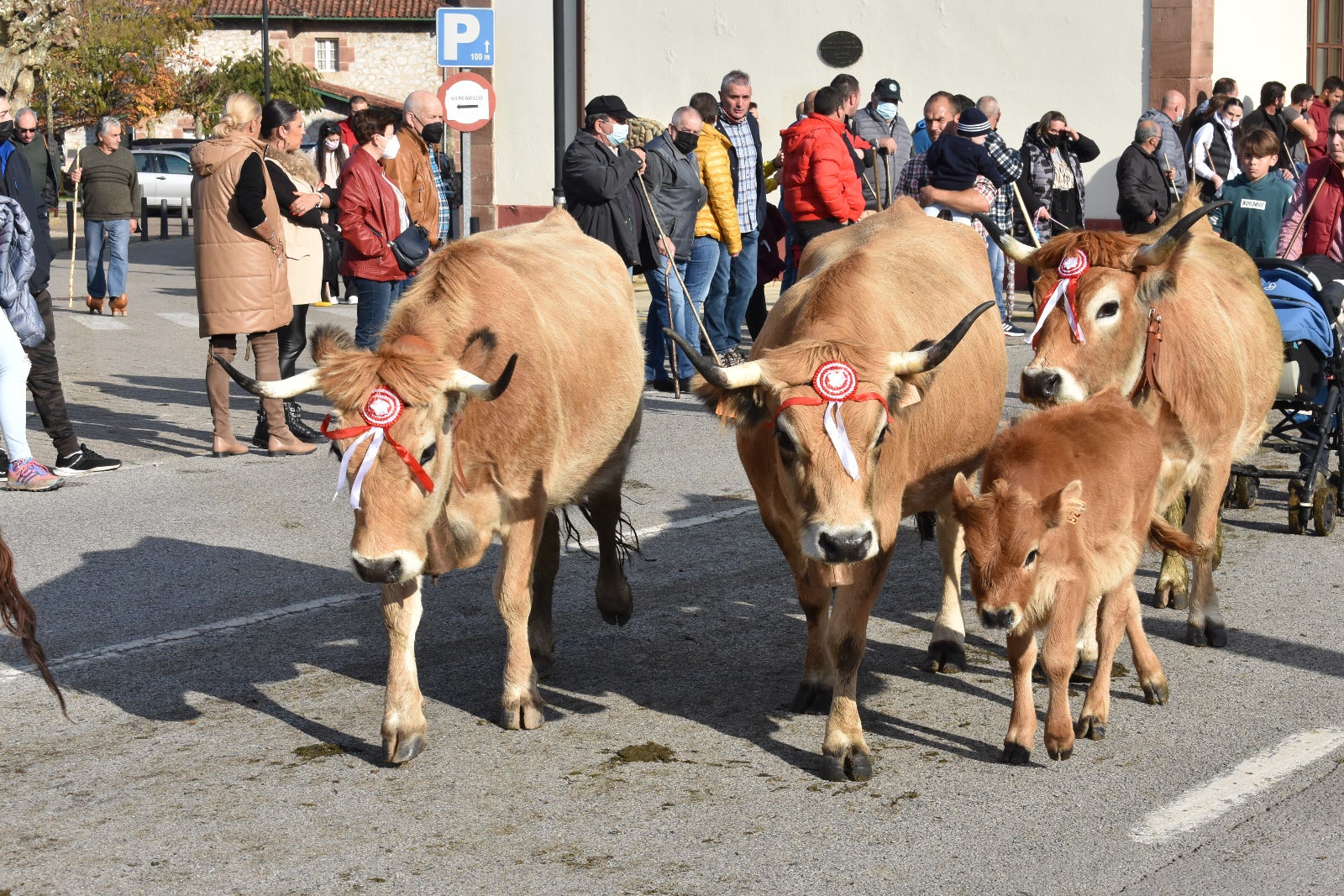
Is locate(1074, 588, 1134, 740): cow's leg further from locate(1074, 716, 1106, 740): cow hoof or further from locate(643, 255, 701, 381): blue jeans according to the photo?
locate(643, 255, 701, 381): blue jeans

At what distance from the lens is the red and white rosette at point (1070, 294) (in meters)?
6.50

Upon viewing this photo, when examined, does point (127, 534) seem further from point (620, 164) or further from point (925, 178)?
point (925, 178)

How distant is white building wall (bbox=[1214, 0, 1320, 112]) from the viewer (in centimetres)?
2059

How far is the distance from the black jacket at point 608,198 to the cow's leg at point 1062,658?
693 centimetres

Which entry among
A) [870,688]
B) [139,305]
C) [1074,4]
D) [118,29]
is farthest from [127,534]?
[118,29]

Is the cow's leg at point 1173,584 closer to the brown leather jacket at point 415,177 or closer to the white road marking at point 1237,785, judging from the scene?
the white road marking at point 1237,785

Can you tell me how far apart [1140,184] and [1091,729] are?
11.7m

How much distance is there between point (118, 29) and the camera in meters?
48.5

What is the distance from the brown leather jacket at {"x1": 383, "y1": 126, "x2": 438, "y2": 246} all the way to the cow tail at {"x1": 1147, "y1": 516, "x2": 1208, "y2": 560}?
6.57m

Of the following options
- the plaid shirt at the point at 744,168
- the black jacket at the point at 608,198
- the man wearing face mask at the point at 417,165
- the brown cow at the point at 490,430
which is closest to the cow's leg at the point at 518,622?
the brown cow at the point at 490,430

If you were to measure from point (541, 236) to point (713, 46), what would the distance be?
1603 cm

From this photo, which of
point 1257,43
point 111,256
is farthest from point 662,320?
point 1257,43

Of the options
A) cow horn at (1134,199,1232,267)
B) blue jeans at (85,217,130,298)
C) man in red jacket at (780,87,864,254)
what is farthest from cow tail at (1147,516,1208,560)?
blue jeans at (85,217,130,298)

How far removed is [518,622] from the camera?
18.9ft
